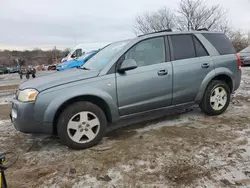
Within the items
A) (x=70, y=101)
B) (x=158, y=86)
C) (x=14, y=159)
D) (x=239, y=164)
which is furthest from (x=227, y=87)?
(x=14, y=159)

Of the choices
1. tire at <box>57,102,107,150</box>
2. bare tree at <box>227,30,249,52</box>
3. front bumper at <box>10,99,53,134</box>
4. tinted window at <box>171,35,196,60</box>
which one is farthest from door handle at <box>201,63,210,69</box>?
bare tree at <box>227,30,249,52</box>

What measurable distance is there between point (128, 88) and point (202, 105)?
1.75 meters

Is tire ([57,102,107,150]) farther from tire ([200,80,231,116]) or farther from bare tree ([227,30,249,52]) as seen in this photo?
bare tree ([227,30,249,52])

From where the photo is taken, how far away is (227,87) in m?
4.40

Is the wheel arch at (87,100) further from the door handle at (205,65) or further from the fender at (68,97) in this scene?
the door handle at (205,65)

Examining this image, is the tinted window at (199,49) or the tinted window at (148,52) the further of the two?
the tinted window at (199,49)

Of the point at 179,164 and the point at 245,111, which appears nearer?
the point at 179,164

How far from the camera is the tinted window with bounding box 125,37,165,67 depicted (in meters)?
3.62

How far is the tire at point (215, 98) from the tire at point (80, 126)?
6.95 feet

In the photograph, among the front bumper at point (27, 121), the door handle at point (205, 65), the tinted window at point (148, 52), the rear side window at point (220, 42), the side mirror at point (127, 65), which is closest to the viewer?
the front bumper at point (27, 121)

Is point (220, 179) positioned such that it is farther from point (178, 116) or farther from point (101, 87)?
point (178, 116)

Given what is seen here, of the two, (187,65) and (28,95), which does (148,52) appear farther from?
(28,95)

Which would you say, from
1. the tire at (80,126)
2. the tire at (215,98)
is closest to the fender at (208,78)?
the tire at (215,98)

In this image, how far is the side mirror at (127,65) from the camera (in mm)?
3330
